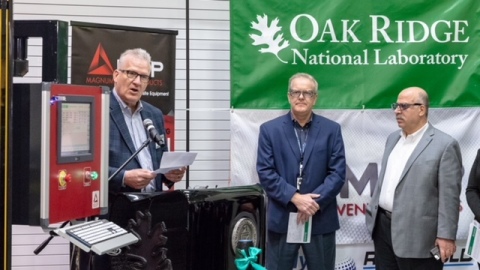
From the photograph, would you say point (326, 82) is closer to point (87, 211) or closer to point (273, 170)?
point (273, 170)

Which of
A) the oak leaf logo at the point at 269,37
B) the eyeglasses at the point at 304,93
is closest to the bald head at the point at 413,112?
the eyeglasses at the point at 304,93

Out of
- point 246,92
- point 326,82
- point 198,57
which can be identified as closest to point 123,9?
point 198,57

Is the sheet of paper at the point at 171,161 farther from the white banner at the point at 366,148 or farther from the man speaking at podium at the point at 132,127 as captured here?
the white banner at the point at 366,148

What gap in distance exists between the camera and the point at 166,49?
4.93 m

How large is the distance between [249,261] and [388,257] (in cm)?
160

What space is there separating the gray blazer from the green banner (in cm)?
97

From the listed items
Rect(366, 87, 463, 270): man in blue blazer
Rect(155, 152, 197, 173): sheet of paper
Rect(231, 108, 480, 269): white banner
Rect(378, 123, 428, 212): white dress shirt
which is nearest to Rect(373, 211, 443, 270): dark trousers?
Rect(366, 87, 463, 270): man in blue blazer

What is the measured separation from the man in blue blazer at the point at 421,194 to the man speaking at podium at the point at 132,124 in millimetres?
1510

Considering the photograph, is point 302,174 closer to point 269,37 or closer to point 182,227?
point 269,37

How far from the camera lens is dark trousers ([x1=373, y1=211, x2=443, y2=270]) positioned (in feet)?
14.7

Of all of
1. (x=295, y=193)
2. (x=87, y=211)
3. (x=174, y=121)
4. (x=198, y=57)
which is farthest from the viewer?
(x=198, y=57)

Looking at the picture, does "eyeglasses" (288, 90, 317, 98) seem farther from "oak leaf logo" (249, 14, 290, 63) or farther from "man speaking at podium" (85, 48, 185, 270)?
"man speaking at podium" (85, 48, 185, 270)

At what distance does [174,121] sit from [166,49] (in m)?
0.55

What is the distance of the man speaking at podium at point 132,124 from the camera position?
3691 mm
